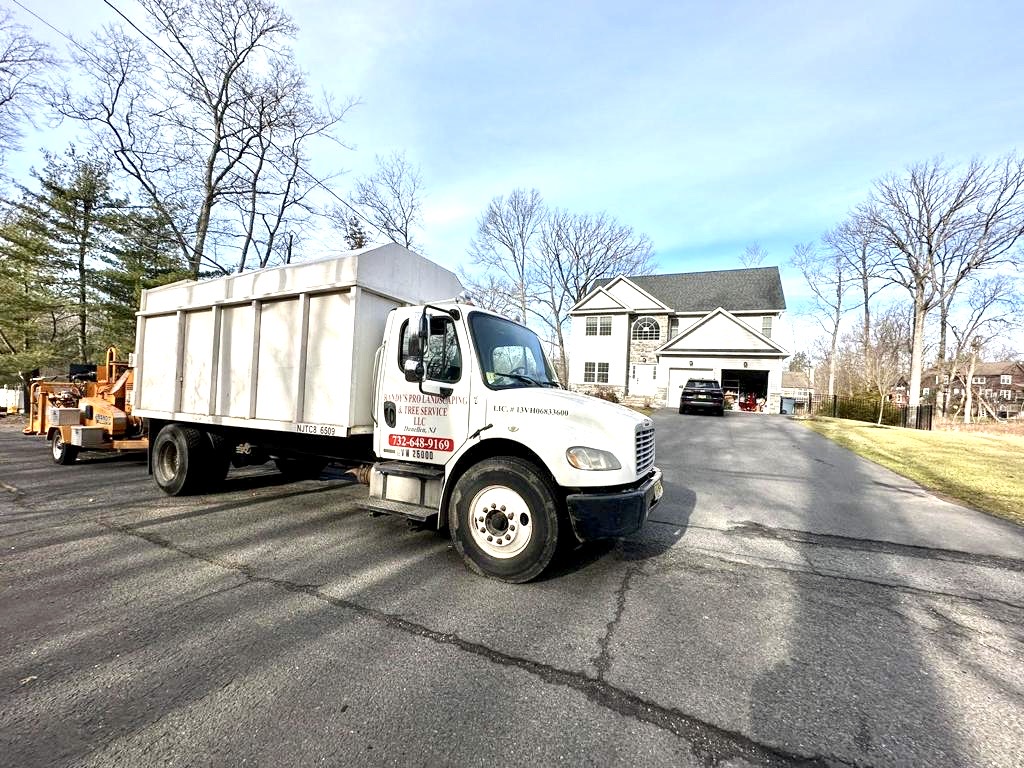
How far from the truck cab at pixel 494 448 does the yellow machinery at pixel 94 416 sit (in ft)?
19.8

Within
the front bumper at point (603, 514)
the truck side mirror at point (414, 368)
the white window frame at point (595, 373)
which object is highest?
the white window frame at point (595, 373)

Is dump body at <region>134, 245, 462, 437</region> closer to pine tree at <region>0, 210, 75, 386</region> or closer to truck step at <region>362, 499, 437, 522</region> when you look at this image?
truck step at <region>362, 499, 437, 522</region>

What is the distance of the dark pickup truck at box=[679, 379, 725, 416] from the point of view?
22.4 m

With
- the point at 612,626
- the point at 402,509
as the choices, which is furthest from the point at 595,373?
the point at 612,626

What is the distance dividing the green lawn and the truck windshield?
267 inches

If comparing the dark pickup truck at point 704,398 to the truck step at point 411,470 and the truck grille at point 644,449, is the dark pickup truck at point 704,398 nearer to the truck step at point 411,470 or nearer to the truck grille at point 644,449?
the truck grille at point 644,449

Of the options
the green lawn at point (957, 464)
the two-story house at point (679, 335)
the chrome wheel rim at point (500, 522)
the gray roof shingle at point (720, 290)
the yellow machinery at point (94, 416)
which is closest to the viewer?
the chrome wheel rim at point (500, 522)

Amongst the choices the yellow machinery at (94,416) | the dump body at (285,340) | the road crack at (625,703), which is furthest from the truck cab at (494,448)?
the yellow machinery at (94,416)

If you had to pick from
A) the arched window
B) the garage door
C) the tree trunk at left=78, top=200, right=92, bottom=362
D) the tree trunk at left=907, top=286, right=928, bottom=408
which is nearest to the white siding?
the arched window

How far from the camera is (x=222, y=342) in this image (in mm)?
5801

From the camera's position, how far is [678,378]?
30.0 metres

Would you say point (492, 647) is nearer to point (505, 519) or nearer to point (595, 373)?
point (505, 519)

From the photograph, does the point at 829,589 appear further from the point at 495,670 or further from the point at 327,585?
the point at 327,585

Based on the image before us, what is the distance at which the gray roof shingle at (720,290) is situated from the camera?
3161cm
